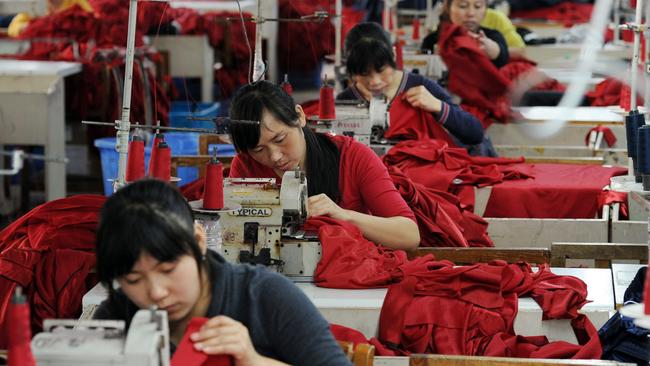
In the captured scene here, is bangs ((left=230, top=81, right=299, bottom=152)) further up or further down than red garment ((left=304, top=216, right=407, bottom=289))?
further up

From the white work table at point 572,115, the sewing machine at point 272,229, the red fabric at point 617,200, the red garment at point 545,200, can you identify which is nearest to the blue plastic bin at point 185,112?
the white work table at point 572,115


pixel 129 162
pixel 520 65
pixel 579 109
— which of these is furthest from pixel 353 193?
pixel 520 65

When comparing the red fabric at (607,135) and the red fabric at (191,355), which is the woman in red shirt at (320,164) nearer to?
the red fabric at (191,355)

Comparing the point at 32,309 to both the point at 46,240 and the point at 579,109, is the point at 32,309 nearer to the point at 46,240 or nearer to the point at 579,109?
the point at 46,240

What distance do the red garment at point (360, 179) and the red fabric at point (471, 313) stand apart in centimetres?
47

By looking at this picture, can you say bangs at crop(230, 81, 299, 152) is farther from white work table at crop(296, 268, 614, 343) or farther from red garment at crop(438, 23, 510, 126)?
red garment at crop(438, 23, 510, 126)

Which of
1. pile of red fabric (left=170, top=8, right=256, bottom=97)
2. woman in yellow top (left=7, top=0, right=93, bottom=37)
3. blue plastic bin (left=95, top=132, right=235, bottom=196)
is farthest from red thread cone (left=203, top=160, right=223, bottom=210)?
pile of red fabric (left=170, top=8, right=256, bottom=97)

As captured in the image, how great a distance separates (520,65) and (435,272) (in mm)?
5025

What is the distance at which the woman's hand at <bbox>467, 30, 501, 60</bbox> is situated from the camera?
21.9 feet

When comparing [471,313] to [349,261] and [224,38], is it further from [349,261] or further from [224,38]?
Result: [224,38]

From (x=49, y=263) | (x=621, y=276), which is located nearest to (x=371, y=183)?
(x=621, y=276)

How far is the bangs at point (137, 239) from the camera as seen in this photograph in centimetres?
204

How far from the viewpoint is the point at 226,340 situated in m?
2.09

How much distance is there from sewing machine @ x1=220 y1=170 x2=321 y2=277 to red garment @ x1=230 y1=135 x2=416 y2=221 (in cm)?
40
